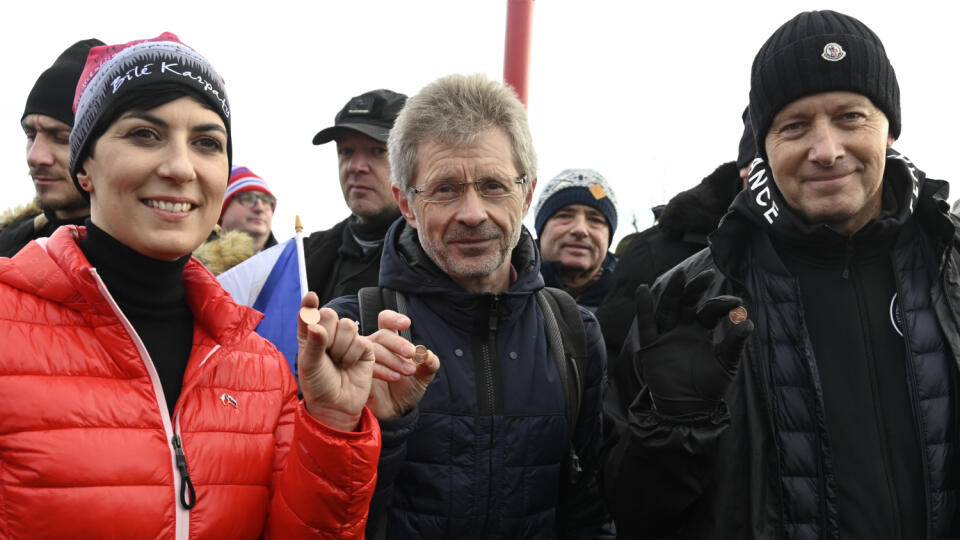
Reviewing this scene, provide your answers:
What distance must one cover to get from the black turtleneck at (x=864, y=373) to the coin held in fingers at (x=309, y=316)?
1.55 m

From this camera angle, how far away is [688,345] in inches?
84.4

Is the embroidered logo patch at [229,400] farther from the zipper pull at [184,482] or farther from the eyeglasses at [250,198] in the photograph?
the eyeglasses at [250,198]

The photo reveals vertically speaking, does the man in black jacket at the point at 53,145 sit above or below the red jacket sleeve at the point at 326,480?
above

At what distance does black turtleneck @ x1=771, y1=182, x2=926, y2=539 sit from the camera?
6.85ft

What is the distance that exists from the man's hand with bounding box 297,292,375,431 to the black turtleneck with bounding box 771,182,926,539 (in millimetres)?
1415

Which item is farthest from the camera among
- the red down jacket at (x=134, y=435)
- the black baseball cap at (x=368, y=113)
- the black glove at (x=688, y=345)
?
the black baseball cap at (x=368, y=113)

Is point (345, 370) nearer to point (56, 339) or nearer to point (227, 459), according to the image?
point (227, 459)

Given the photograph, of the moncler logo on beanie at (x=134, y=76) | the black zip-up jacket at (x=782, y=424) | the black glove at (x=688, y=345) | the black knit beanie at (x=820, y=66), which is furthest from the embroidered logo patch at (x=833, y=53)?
the moncler logo on beanie at (x=134, y=76)

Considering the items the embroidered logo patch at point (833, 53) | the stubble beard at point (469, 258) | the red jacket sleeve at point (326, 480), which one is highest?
the embroidered logo patch at point (833, 53)

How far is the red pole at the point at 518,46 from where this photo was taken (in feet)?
23.6

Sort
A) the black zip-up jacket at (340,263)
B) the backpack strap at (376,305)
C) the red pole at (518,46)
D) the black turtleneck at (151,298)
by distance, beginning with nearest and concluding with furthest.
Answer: the black turtleneck at (151,298) → the backpack strap at (376,305) → the black zip-up jacket at (340,263) → the red pole at (518,46)

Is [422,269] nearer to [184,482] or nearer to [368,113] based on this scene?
[184,482]

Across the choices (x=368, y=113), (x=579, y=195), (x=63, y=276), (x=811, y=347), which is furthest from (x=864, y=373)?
(x=368, y=113)

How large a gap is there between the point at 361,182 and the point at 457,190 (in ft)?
6.08
